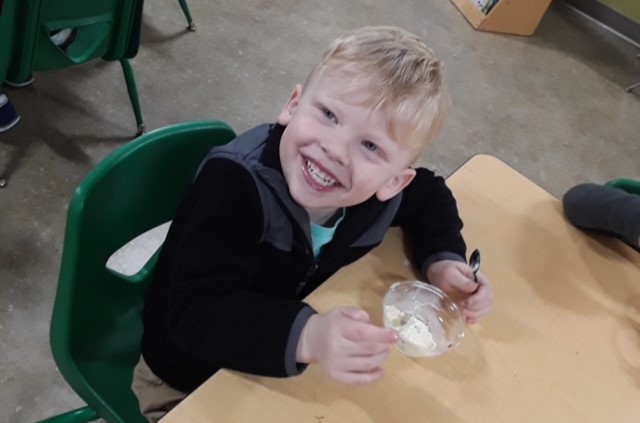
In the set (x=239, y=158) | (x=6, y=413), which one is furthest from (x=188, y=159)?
(x=6, y=413)

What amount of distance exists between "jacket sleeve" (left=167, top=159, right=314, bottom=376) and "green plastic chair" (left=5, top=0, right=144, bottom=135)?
34.3 inches

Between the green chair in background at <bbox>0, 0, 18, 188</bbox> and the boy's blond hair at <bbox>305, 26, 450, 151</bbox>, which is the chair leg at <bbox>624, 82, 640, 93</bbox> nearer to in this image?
the boy's blond hair at <bbox>305, 26, 450, 151</bbox>

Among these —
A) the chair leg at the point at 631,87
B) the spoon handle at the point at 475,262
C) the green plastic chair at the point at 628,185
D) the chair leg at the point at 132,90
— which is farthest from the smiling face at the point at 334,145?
the chair leg at the point at 631,87

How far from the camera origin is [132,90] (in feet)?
6.15

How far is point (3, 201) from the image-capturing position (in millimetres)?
1697

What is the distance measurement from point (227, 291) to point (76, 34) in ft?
3.86

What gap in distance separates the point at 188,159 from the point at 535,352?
56 centimetres

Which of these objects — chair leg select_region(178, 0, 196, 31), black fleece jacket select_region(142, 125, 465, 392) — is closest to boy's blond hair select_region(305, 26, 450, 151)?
black fleece jacket select_region(142, 125, 465, 392)

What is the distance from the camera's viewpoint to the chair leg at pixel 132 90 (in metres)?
1.84

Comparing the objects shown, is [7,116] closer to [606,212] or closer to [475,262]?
[475,262]

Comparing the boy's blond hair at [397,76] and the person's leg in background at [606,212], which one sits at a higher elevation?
the boy's blond hair at [397,76]

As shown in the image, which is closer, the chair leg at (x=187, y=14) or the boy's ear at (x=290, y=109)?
the boy's ear at (x=290, y=109)

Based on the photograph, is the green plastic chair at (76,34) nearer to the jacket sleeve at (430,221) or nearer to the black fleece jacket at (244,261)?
the black fleece jacket at (244,261)

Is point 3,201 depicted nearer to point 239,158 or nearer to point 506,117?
point 239,158
